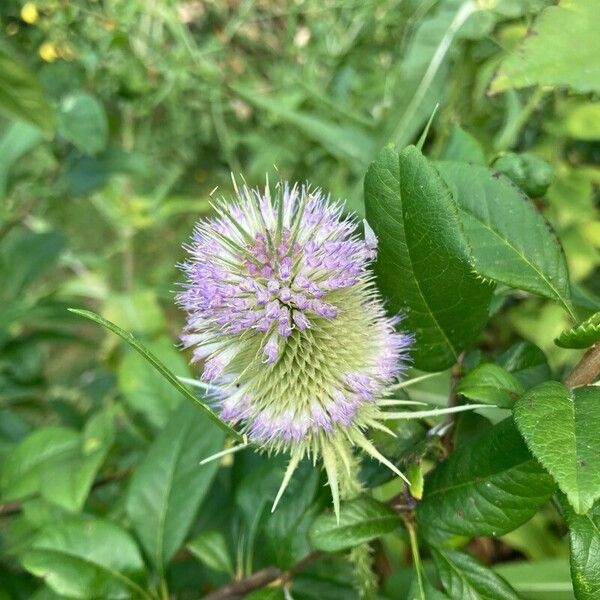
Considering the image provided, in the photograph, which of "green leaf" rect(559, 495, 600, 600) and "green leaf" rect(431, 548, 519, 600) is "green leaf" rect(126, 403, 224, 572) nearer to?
"green leaf" rect(431, 548, 519, 600)

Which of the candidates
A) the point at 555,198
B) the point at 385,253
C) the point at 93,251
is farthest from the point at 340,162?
the point at 93,251

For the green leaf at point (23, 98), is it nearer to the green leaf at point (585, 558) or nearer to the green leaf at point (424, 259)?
the green leaf at point (424, 259)

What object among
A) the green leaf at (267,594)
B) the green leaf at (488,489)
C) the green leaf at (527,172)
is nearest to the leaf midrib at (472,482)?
Answer: the green leaf at (488,489)

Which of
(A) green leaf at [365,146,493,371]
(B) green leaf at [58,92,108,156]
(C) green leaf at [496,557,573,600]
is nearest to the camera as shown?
(A) green leaf at [365,146,493,371]

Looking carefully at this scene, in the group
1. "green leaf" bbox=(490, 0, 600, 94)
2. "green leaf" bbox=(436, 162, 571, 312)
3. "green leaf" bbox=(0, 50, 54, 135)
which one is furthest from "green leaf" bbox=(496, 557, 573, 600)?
"green leaf" bbox=(0, 50, 54, 135)

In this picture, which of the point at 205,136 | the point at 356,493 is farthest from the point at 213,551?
the point at 205,136
